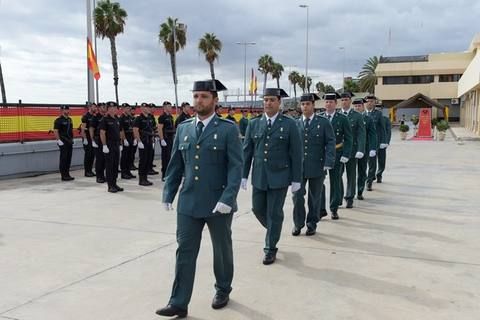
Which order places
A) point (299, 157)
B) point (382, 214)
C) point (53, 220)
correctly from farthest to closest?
point (382, 214), point (53, 220), point (299, 157)

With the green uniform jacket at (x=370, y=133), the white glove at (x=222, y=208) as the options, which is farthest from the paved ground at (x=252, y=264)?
the green uniform jacket at (x=370, y=133)

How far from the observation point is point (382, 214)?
8125mm

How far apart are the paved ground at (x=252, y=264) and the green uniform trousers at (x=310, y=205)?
222 millimetres

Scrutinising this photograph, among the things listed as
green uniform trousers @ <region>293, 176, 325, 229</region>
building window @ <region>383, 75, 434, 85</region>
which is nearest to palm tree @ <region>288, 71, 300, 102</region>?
building window @ <region>383, 75, 434, 85</region>

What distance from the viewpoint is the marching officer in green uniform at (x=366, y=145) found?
9.54 m

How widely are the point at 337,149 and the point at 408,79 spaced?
204 feet

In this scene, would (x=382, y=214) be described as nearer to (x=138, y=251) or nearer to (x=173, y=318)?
(x=138, y=251)

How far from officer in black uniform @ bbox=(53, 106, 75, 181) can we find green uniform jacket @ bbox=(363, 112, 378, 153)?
23.2ft

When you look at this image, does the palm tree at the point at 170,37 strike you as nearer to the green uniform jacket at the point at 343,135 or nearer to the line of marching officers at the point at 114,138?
the line of marching officers at the point at 114,138

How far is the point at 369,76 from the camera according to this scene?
285ft

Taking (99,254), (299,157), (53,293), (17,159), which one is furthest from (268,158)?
(17,159)

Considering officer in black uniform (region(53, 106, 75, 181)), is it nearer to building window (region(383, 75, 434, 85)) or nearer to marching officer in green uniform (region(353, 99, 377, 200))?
marching officer in green uniform (region(353, 99, 377, 200))

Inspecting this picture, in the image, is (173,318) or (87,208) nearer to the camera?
(173,318)

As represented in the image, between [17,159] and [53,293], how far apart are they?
9.41m
